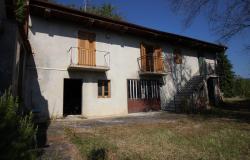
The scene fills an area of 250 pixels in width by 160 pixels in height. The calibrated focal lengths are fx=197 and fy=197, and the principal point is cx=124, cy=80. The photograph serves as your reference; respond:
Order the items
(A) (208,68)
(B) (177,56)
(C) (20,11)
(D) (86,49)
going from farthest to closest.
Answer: (A) (208,68) < (B) (177,56) < (D) (86,49) < (C) (20,11)

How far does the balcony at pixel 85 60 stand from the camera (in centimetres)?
1131

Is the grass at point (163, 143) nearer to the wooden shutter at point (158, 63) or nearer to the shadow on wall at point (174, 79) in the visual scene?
the wooden shutter at point (158, 63)

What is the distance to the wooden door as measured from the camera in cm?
1166

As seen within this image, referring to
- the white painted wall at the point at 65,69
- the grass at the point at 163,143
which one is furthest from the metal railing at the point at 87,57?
the grass at the point at 163,143

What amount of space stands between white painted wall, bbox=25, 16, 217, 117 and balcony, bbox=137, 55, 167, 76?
0.43m

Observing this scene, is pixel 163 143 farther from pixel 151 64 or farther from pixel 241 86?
pixel 241 86

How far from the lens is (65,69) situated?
444 inches

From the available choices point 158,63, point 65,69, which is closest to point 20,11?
point 65,69

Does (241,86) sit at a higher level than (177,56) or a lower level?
lower

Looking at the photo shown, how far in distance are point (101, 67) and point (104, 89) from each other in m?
1.55

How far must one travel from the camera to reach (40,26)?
1091 cm

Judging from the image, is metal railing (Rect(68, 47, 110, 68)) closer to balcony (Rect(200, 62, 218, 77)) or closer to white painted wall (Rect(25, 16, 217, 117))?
white painted wall (Rect(25, 16, 217, 117))

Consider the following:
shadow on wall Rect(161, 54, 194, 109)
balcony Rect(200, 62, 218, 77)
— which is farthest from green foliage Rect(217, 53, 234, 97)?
shadow on wall Rect(161, 54, 194, 109)

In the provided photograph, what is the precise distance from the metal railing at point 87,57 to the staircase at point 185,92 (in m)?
6.21
